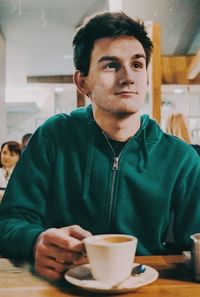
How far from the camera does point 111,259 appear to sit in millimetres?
668

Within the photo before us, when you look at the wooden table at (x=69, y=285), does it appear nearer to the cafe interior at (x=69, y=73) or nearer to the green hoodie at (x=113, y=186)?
the cafe interior at (x=69, y=73)

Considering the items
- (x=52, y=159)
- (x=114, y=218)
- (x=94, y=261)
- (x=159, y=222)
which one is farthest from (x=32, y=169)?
(x=94, y=261)

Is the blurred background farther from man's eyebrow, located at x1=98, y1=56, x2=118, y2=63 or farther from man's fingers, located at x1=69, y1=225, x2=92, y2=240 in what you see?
man's fingers, located at x1=69, y1=225, x2=92, y2=240

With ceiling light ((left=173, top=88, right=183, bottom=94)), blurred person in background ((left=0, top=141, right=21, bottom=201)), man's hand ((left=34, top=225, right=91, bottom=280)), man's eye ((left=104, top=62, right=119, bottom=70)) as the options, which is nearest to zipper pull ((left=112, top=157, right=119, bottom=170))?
man's eye ((left=104, top=62, right=119, bottom=70))

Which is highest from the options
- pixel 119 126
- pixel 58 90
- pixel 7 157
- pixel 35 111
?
pixel 58 90

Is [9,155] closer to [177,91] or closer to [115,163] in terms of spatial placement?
[115,163]

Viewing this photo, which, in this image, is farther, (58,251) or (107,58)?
(107,58)

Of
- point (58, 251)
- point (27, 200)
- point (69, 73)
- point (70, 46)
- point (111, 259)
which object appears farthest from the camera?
point (69, 73)

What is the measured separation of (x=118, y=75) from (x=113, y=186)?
0.33 metres

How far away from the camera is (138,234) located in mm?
1189

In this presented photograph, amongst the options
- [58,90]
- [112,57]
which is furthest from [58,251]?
[58,90]

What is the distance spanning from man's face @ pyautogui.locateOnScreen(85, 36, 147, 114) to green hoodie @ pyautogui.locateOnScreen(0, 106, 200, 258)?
125 millimetres

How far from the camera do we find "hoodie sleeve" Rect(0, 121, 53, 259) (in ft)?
3.09

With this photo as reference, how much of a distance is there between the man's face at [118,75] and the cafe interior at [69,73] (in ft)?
0.70
